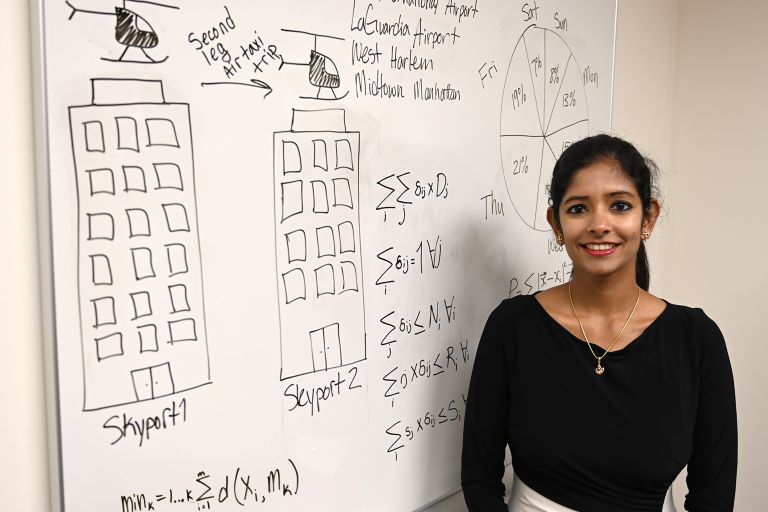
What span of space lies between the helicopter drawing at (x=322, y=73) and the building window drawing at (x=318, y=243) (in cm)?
3

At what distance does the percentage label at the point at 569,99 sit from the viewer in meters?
1.92

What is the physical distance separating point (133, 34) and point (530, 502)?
3.81ft

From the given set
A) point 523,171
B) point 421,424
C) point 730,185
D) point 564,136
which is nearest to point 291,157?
point 421,424

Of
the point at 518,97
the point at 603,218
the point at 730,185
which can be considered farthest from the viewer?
the point at 730,185

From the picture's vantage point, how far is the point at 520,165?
1.77 meters

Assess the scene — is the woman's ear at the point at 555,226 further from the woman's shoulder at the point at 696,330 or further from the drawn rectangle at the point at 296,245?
the drawn rectangle at the point at 296,245

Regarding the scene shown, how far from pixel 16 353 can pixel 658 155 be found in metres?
2.24

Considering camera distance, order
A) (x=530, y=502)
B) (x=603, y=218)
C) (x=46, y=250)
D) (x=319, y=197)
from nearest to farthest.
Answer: (x=46, y=250) → (x=319, y=197) → (x=603, y=218) → (x=530, y=502)

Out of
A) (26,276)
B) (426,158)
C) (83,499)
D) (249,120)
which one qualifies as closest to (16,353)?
(26,276)

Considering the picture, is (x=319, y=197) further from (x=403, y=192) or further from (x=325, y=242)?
(x=403, y=192)

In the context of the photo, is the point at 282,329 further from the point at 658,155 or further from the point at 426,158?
the point at 658,155

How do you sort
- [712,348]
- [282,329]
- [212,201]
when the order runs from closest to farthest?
[212,201], [282,329], [712,348]

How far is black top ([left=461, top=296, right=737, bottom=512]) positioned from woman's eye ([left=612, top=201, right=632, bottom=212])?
0.80 ft

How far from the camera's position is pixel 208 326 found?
110 centimetres
